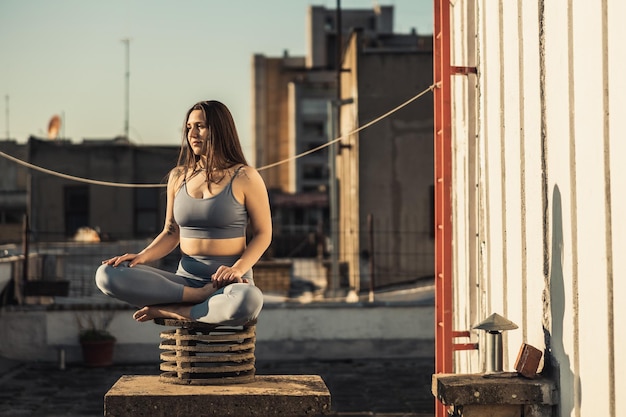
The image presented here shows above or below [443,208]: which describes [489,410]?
below

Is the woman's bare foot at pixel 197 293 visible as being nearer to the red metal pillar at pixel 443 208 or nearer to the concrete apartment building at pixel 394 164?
the red metal pillar at pixel 443 208

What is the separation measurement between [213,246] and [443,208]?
295 cm

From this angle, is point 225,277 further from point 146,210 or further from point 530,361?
point 146,210

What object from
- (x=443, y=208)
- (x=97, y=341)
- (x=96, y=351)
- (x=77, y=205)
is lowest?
(x=96, y=351)

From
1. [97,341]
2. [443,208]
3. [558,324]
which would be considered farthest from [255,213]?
[97,341]

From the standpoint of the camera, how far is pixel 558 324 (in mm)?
5539

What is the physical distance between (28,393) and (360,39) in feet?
38.7

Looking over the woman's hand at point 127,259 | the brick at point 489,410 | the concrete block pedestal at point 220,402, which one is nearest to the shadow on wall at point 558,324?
the brick at point 489,410

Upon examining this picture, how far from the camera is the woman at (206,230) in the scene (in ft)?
16.8

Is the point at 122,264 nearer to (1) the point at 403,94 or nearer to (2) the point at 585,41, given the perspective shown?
(2) the point at 585,41

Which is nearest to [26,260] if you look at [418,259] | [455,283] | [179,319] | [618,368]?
[418,259]

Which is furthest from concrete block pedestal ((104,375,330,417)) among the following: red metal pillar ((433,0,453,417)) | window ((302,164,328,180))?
window ((302,164,328,180))

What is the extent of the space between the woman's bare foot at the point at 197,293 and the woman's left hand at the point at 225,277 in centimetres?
8

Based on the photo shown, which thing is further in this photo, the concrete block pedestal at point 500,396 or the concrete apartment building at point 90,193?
the concrete apartment building at point 90,193
